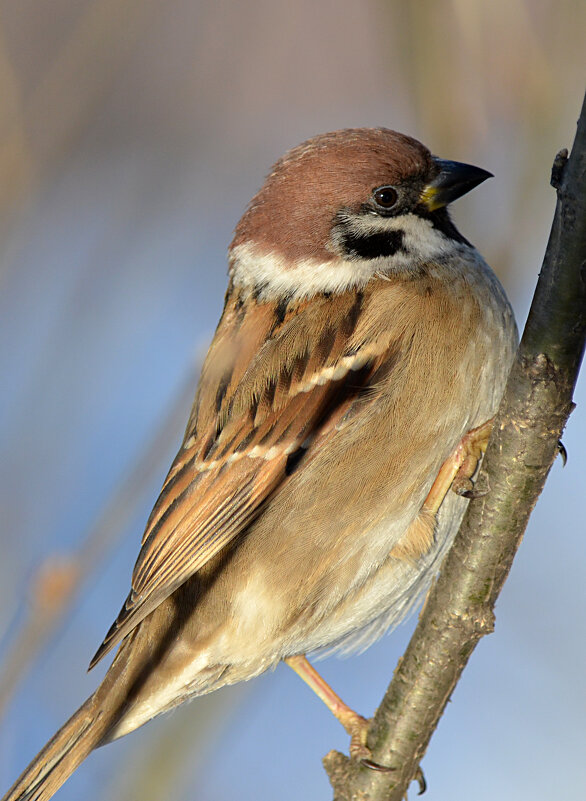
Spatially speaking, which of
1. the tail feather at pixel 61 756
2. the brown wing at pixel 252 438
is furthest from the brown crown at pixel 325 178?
the tail feather at pixel 61 756

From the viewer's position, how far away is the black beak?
3.70 meters

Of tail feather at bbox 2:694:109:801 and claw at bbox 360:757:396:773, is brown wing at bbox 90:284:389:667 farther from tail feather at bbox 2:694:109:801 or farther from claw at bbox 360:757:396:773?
claw at bbox 360:757:396:773

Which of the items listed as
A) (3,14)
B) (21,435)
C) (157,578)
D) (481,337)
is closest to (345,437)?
(481,337)

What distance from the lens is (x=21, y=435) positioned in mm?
2908

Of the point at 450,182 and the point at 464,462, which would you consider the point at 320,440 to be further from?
the point at 450,182

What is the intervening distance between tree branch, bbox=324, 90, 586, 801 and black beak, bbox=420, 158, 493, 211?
55.1 inches

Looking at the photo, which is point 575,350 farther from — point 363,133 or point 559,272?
point 363,133

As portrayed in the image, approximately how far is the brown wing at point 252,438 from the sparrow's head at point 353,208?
27 cm

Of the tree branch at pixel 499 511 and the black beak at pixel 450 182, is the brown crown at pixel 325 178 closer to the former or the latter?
the black beak at pixel 450 182

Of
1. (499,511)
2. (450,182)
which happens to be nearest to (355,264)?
(450,182)

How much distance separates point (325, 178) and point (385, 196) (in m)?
0.24

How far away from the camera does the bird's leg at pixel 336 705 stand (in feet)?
11.9

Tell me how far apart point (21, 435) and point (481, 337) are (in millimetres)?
1548

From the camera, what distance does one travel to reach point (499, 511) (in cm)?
267
